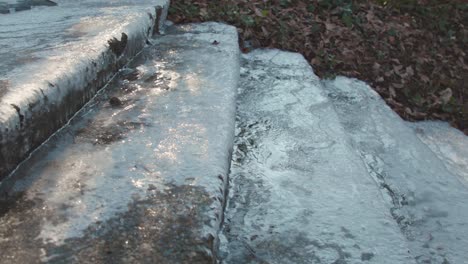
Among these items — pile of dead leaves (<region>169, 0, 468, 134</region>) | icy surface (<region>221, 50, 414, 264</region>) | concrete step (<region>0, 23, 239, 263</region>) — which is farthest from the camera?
pile of dead leaves (<region>169, 0, 468, 134</region>)

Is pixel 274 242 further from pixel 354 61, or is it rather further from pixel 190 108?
pixel 354 61

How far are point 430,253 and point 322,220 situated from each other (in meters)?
0.49

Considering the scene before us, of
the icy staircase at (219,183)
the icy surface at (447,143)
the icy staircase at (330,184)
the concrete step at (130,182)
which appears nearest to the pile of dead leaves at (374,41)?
the icy surface at (447,143)

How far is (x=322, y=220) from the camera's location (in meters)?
1.43

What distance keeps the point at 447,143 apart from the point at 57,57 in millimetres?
2330

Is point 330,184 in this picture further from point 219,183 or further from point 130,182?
point 130,182

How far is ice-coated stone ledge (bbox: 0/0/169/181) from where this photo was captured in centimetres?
137

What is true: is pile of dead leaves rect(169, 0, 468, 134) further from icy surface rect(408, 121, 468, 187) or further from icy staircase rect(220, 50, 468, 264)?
icy staircase rect(220, 50, 468, 264)

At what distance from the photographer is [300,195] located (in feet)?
5.06

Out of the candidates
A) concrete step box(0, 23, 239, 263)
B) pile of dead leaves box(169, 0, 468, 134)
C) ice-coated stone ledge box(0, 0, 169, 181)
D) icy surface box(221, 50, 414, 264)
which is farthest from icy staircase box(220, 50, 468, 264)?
ice-coated stone ledge box(0, 0, 169, 181)

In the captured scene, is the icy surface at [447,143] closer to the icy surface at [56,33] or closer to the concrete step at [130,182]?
the concrete step at [130,182]

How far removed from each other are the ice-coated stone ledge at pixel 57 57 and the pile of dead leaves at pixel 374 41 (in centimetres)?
71

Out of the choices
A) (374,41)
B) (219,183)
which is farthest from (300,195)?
(374,41)

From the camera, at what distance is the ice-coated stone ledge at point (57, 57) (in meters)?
1.37
